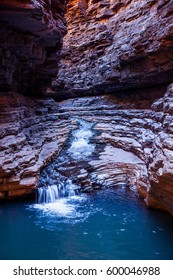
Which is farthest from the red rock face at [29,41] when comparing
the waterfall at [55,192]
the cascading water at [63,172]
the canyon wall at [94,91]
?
the waterfall at [55,192]

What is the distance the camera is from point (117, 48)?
21016 mm

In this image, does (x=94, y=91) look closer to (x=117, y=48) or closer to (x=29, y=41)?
(x=117, y=48)

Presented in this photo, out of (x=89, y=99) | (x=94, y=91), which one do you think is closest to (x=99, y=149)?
(x=89, y=99)

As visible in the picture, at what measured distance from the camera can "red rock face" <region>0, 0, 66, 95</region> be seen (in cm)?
1041

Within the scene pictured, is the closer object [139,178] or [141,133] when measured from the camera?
[139,178]

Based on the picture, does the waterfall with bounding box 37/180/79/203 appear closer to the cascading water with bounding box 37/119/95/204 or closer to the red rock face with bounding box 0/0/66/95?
the cascading water with bounding box 37/119/95/204

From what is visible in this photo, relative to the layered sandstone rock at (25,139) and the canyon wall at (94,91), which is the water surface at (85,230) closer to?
the canyon wall at (94,91)

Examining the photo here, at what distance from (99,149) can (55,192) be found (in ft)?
15.8

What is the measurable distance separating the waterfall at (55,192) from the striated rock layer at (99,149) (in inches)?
15.6

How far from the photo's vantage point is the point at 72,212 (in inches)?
345

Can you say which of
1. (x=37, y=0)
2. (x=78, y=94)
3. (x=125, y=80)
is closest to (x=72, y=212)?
(x=37, y=0)

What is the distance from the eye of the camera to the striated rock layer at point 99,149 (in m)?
8.77
